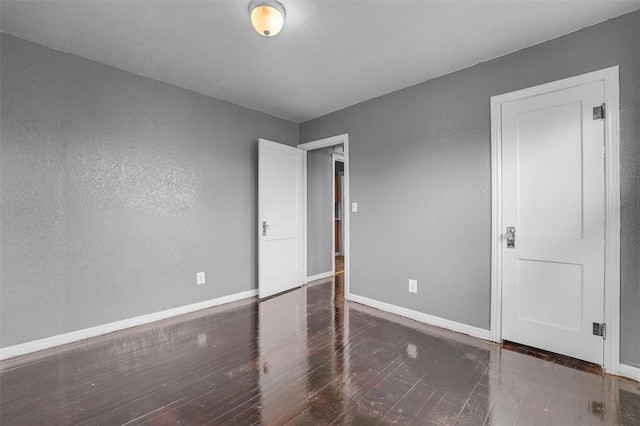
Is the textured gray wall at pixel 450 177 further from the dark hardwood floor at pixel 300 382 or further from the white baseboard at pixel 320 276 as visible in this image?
the white baseboard at pixel 320 276

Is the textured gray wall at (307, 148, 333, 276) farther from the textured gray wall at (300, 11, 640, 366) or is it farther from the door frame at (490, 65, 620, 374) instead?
the door frame at (490, 65, 620, 374)

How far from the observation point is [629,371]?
2.05 metres

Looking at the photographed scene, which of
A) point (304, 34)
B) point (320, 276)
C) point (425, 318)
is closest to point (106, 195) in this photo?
point (304, 34)

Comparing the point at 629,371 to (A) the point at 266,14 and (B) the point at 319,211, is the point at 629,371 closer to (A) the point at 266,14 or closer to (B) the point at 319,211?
(A) the point at 266,14

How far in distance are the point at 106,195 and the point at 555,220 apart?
3.98m

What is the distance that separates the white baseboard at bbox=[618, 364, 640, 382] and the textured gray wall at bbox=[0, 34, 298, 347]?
3.67m

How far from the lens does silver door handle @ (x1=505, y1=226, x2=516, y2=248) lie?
2570 mm

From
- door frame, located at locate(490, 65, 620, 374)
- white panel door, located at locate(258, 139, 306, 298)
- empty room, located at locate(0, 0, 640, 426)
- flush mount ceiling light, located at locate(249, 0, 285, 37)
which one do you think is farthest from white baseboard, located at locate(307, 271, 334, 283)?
flush mount ceiling light, located at locate(249, 0, 285, 37)

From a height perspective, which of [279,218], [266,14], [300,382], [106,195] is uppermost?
[266,14]

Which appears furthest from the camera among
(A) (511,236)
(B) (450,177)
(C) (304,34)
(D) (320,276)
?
(D) (320,276)

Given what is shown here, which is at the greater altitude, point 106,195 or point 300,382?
point 106,195

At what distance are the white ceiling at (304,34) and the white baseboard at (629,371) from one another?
2475mm

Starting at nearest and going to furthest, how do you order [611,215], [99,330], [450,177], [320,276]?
[611,215] < [99,330] < [450,177] < [320,276]

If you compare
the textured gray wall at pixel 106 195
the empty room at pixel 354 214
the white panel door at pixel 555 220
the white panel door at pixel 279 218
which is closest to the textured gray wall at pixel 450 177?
the empty room at pixel 354 214
